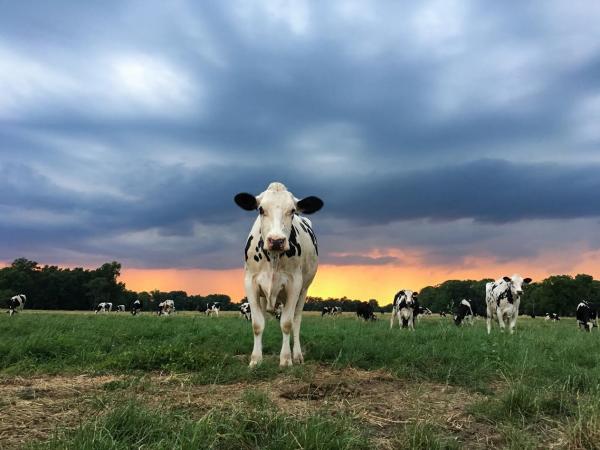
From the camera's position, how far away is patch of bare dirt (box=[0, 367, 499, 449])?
4.39 metres

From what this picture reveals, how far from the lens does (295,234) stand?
9219mm

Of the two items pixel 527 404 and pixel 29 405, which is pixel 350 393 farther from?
pixel 29 405

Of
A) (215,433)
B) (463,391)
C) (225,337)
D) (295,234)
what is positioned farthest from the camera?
(225,337)

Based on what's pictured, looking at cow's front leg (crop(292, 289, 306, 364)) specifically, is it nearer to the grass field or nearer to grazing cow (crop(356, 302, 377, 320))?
the grass field

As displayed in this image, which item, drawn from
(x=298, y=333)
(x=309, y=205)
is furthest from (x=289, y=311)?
(x=309, y=205)

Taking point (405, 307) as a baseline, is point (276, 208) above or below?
above

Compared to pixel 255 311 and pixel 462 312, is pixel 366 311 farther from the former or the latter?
pixel 255 311

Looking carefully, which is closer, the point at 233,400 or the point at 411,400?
the point at 233,400

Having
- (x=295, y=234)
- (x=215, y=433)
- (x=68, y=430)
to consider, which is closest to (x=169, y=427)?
(x=215, y=433)

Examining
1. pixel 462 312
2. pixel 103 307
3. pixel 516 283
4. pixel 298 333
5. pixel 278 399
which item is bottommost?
pixel 278 399

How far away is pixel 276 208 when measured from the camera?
27.4 feet

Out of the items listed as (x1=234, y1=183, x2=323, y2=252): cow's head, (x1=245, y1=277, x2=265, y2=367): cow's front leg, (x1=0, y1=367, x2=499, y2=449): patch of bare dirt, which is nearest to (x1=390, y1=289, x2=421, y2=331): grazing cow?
(x1=234, y1=183, x2=323, y2=252): cow's head

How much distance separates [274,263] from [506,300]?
14.8 metres

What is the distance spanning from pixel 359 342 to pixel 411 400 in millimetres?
4918
